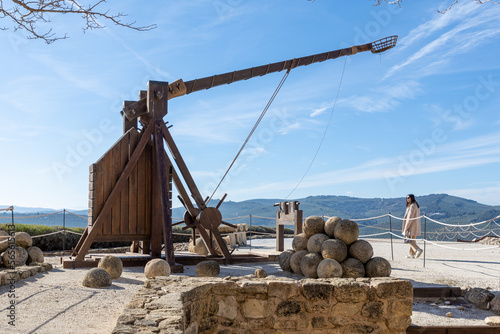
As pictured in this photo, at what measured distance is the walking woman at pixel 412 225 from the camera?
13.3 m

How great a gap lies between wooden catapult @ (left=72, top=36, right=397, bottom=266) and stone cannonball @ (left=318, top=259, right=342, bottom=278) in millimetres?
3535

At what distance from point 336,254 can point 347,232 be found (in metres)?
0.48

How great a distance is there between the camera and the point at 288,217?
14.1 meters

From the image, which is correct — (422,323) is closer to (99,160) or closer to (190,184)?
(190,184)

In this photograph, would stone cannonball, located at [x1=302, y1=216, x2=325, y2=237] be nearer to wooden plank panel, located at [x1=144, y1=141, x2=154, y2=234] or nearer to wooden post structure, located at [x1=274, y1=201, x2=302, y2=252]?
wooden post structure, located at [x1=274, y1=201, x2=302, y2=252]

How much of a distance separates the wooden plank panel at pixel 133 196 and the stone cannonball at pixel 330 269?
4844 mm

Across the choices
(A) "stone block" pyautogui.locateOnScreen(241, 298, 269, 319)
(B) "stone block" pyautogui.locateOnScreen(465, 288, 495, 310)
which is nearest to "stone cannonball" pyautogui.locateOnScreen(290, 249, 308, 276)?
(B) "stone block" pyautogui.locateOnScreen(465, 288, 495, 310)

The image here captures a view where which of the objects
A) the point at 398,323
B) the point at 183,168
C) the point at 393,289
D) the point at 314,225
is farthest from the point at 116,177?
the point at 398,323

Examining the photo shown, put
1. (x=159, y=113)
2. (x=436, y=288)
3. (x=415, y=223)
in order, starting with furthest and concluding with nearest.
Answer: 1. (x=415, y=223)
2. (x=159, y=113)
3. (x=436, y=288)

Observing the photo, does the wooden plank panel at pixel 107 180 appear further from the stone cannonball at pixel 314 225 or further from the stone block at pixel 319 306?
the stone block at pixel 319 306

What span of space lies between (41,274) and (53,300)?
298 cm

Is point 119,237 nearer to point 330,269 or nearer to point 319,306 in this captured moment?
point 330,269

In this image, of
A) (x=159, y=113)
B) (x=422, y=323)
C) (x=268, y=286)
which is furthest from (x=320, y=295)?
(x=159, y=113)

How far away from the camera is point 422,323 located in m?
6.59
